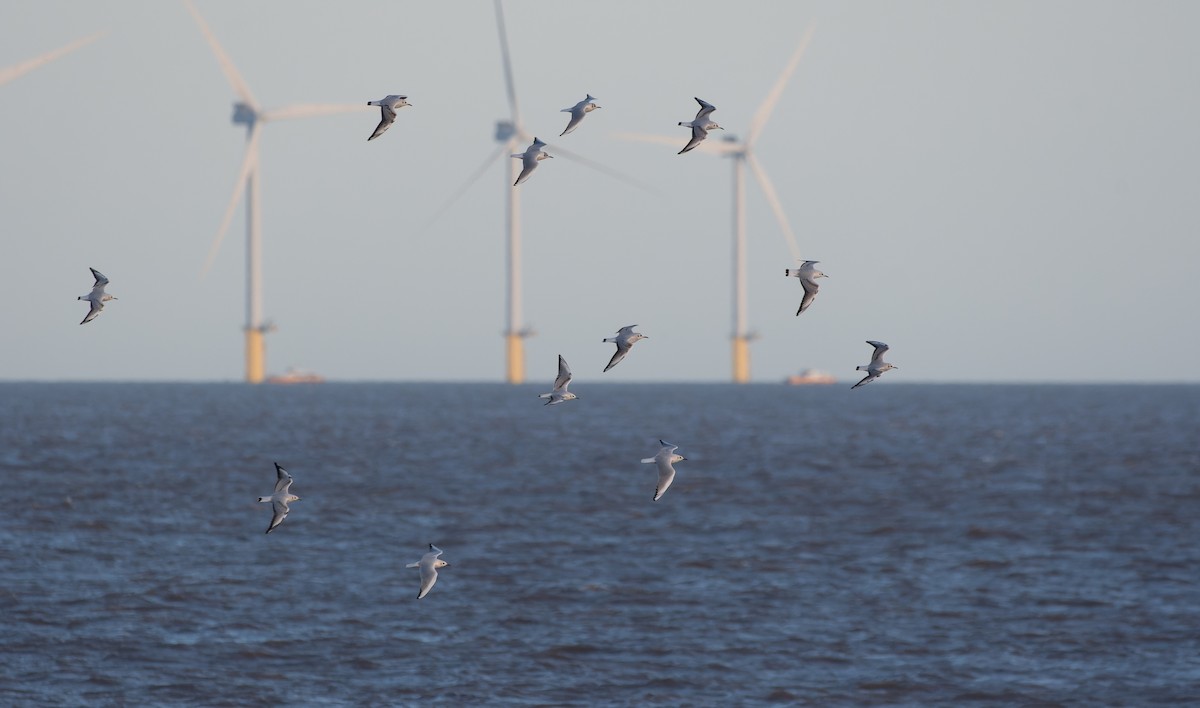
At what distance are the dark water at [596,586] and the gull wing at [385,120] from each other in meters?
17.1

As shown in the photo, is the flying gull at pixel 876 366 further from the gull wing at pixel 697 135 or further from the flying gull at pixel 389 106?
the flying gull at pixel 389 106

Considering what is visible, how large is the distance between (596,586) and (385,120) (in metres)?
30.9

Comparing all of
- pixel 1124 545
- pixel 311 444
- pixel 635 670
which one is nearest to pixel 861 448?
pixel 311 444

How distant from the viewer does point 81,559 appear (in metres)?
57.8

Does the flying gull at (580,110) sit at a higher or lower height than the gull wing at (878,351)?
higher

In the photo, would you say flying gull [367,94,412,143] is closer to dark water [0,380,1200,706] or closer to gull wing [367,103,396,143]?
gull wing [367,103,396,143]

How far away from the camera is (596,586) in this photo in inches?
2109

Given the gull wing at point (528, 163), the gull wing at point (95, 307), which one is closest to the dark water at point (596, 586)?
the gull wing at point (95, 307)

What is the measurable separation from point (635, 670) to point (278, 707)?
910 centimetres

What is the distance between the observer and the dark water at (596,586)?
1587 inches

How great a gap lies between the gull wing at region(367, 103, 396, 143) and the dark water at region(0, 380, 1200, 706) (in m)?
17.1

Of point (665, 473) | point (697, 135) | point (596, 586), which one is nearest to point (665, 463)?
point (665, 473)

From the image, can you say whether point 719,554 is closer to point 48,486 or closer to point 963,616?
point 963,616

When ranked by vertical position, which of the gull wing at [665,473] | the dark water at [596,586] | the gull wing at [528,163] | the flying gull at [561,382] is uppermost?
the gull wing at [528,163]
